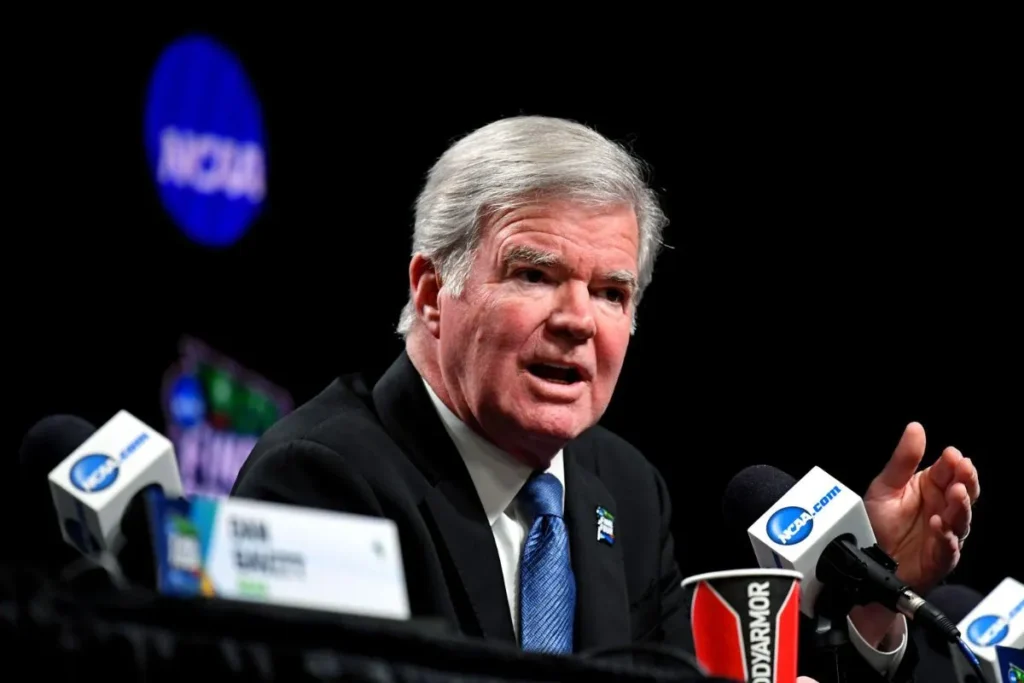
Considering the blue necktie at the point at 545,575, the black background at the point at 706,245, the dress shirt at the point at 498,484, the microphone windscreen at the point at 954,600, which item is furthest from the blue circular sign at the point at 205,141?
the microphone windscreen at the point at 954,600

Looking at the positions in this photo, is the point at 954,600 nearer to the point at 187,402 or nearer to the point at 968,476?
the point at 968,476

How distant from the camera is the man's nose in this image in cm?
221

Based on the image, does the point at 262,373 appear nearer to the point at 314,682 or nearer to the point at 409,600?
the point at 409,600

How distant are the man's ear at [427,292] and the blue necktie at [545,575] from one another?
1.09ft

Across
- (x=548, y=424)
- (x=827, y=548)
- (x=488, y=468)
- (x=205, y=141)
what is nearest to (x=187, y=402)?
(x=205, y=141)

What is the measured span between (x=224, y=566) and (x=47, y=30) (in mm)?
3183

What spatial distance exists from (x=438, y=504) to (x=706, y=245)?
2.78 meters

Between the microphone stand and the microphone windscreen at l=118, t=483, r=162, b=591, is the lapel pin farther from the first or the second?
the microphone windscreen at l=118, t=483, r=162, b=591

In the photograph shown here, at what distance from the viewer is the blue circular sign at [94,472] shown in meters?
1.68

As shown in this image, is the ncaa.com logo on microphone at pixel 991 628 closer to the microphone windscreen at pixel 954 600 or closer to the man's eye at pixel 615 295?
the microphone windscreen at pixel 954 600

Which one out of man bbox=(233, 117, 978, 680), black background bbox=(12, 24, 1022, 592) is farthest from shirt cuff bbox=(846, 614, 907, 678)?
black background bbox=(12, 24, 1022, 592)

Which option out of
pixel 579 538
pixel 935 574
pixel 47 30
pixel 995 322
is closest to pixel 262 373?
pixel 47 30

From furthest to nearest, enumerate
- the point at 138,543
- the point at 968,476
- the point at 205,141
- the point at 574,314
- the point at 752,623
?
the point at 205,141, the point at 574,314, the point at 968,476, the point at 138,543, the point at 752,623

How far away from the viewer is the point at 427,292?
2.38 metres
